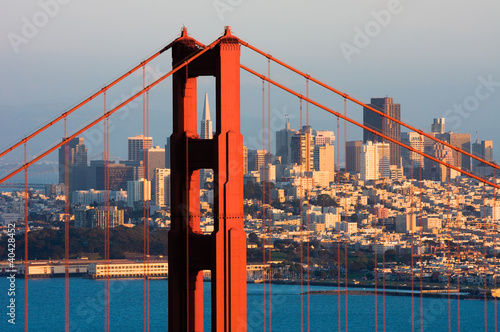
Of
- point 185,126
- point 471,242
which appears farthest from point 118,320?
point 185,126

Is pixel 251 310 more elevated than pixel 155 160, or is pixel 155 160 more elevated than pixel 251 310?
pixel 155 160

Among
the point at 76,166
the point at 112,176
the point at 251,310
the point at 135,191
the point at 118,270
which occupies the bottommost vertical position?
the point at 251,310

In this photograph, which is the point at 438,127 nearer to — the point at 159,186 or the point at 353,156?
the point at 353,156

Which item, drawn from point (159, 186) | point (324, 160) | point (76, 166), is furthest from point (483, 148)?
point (76, 166)

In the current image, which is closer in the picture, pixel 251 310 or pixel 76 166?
pixel 251 310

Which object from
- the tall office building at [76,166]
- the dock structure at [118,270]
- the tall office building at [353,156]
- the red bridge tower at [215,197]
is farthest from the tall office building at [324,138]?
the red bridge tower at [215,197]

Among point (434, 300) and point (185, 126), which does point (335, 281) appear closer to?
point (434, 300)

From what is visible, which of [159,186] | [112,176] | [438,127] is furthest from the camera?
[438,127]
